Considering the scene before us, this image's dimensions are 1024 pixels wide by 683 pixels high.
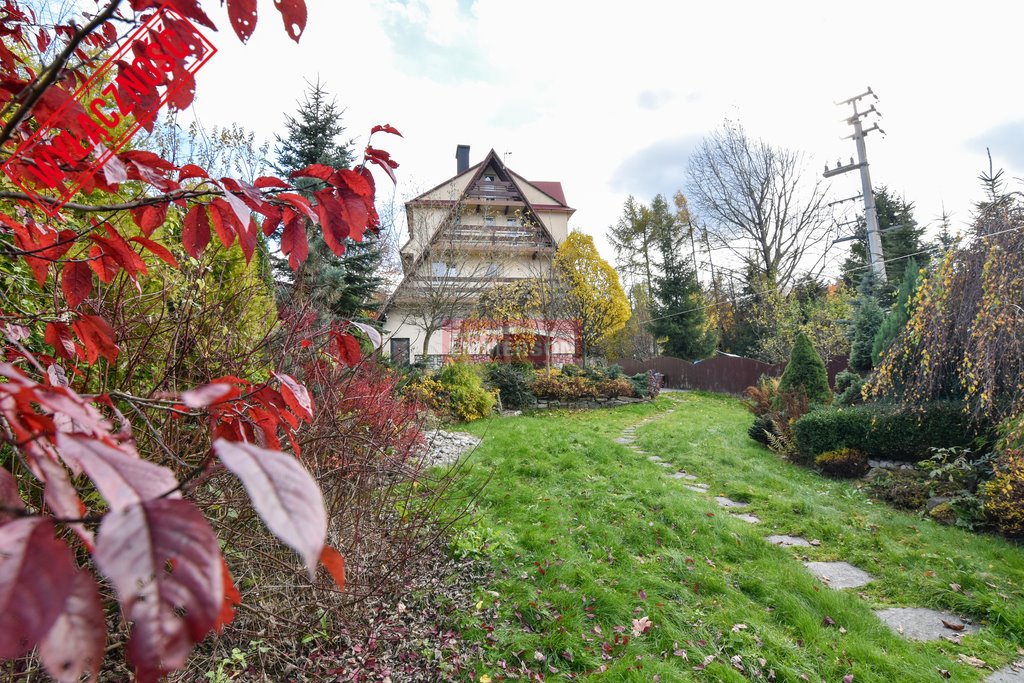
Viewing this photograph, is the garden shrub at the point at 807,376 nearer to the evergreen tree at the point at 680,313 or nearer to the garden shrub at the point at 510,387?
the garden shrub at the point at 510,387

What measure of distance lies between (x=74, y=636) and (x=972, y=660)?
4.31 m

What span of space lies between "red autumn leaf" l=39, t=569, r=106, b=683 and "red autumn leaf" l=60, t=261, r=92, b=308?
41.1 inches

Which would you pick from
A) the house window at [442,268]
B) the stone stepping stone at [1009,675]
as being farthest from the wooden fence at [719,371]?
the stone stepping stone at [1009,675]

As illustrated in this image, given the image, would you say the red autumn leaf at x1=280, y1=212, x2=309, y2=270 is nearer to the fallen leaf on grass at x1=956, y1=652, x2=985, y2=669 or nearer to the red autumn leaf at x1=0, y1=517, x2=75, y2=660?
the red autumn leaf at x1=0, y1=517, x2=75, y2=660

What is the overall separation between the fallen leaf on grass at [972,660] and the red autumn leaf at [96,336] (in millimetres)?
4402

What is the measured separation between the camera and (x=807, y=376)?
1046 centimetres

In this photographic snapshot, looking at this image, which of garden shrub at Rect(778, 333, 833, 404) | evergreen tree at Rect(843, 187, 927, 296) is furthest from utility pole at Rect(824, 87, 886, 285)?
garden shrub at Rect(778, 333, 833, 404)

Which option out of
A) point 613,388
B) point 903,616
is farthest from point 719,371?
point 903,616

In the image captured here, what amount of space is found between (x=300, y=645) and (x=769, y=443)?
8.37 meters

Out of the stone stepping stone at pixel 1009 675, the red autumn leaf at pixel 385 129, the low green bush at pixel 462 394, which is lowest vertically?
the stone stepping stone at pixel 1009 675

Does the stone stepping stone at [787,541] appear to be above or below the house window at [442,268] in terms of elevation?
below

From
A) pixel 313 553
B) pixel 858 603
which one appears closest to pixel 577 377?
pixel 858 603

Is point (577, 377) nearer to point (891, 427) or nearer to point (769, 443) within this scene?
point (769, 443)

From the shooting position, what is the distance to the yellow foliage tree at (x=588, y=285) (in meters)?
14.9
